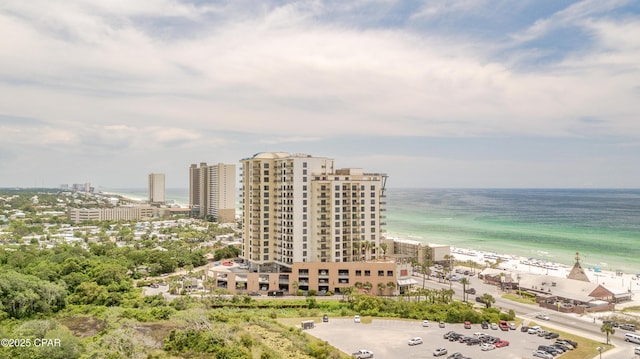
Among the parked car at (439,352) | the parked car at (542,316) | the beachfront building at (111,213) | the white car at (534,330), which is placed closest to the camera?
the parked car at (439,352)

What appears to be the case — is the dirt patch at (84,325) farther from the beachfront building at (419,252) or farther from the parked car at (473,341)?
the beachfront building at (419,252)

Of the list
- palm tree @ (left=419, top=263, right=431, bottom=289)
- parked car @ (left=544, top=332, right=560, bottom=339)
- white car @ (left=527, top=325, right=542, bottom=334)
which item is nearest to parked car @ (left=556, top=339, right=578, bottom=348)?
parked car @ (left=544, top=332, right=560, bottom=339)

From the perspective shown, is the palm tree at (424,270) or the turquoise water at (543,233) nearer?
the palm tree at (424,270)

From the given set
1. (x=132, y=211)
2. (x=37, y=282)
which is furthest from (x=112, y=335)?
(x=132, y=211)

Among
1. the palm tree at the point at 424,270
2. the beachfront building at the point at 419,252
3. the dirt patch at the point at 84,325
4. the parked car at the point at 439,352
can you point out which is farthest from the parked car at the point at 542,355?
the beachfront building at the point at 419,252

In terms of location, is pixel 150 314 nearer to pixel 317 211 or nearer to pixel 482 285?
pixel 317 211

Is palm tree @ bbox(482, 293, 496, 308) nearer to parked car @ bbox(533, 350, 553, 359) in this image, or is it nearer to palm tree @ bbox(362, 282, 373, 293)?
palm tree @ bbox(362, 282, 373, 293)
